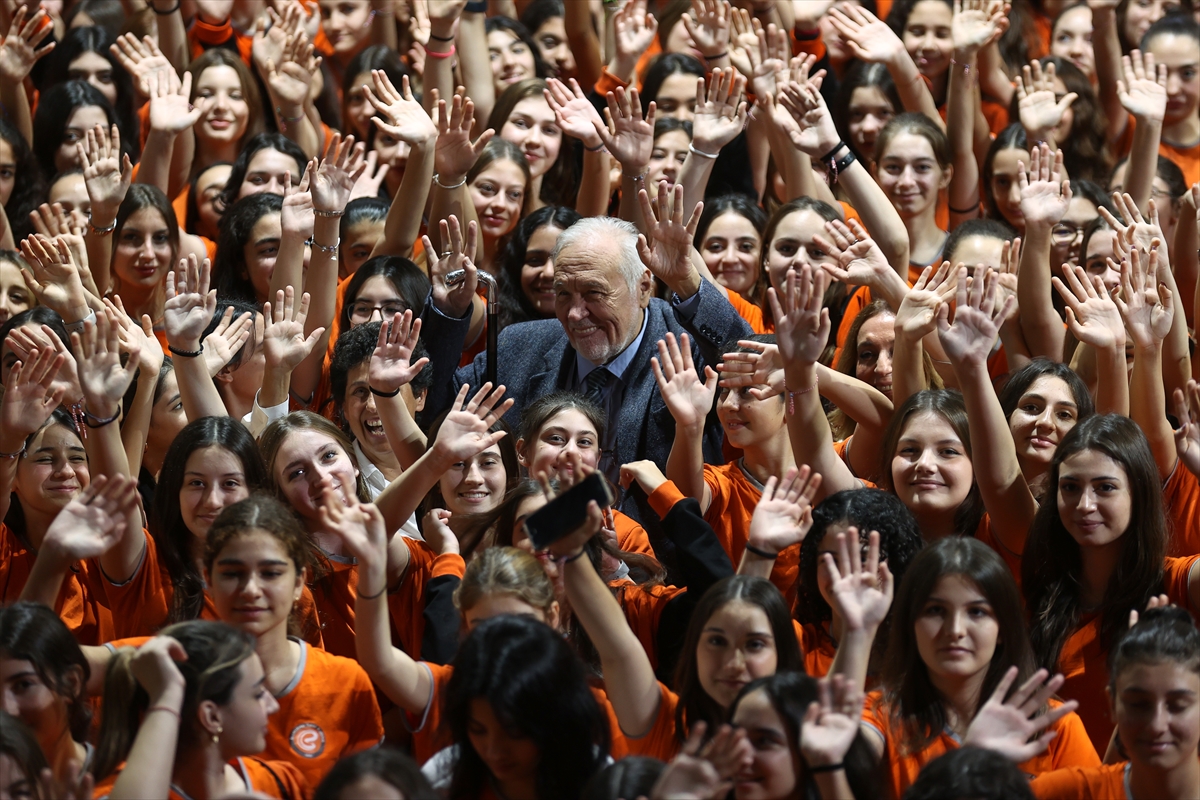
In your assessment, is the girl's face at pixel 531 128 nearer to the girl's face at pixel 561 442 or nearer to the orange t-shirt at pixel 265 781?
the girl's face at pixel 561 442

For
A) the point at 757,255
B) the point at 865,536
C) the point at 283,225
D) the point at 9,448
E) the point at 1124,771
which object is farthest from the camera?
the point at 757,255

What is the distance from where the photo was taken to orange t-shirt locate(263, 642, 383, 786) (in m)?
3.14

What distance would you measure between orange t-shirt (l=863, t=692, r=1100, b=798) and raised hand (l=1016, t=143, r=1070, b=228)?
181cm

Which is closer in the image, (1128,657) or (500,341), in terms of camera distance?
(1128,657)

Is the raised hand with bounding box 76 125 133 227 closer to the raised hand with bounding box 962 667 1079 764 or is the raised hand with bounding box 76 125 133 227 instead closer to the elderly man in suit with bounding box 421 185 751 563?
the elderly man in suit with bounding box 421 185 751 563

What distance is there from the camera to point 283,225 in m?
4.62

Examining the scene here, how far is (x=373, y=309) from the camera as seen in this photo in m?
4.54

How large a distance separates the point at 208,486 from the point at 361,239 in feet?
5.74

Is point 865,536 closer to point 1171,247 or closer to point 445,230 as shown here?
point 445,230

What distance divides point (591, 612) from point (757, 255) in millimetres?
2430

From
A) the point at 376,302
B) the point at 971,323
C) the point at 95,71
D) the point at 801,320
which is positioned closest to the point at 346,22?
the point at 95,71

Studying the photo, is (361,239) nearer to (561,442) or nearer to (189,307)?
(189,307)

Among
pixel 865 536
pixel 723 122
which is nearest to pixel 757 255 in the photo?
pixel 723 122

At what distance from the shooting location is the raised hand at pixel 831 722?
103 inches
